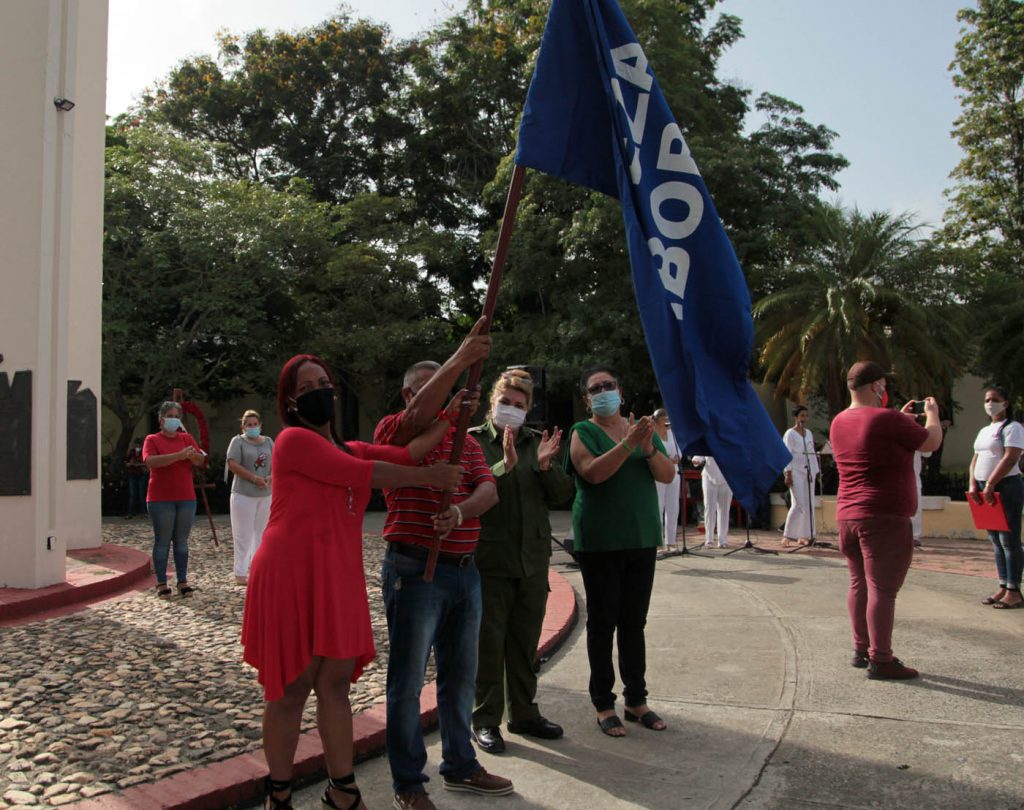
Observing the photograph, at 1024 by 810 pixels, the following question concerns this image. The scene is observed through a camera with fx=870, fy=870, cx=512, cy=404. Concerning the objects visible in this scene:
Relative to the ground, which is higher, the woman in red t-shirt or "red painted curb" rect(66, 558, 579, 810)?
the woman in red t-shirt

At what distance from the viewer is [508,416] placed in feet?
13.9

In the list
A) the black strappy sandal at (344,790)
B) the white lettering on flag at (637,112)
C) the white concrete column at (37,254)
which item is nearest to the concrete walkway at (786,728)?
the black strappy sandal at (344,790)

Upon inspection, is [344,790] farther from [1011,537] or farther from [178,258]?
[178,258]

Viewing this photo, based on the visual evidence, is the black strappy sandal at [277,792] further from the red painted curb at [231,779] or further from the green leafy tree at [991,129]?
the green leafy tree at [991,129]

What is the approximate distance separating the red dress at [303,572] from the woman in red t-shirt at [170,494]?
5.20 metres

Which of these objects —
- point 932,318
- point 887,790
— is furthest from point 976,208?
point 887,790

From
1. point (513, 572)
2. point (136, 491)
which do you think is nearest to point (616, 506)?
point (513, 572)

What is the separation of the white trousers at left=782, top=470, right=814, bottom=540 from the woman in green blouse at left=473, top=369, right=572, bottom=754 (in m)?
8.64

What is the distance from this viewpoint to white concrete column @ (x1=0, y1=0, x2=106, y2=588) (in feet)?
26.4

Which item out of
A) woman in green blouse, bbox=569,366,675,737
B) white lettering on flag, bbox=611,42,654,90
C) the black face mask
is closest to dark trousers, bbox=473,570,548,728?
woman in green blouse, bbox=569,366,675,737

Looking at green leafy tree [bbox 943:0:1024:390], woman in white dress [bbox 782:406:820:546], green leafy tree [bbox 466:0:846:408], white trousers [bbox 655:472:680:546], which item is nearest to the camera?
white trousers [bbox 655:472:680:546]

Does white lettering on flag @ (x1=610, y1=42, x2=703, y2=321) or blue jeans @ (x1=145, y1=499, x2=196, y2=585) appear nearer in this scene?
white lettering on flag @ (x1=610, y1=42, x2=703, y2=321)

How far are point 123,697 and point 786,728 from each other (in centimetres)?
358

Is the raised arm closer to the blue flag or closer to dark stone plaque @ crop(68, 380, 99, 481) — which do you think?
the blue flag
